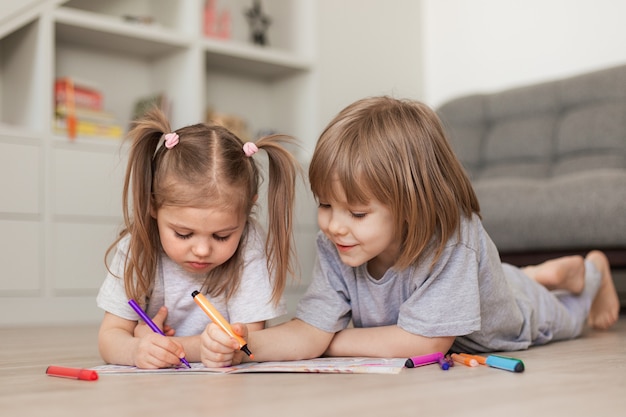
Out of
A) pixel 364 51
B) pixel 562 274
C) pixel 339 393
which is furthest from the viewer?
pixel 364 51

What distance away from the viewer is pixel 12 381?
40.6 inches

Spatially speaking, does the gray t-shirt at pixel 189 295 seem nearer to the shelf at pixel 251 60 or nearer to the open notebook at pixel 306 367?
the open notebook at pixel 306 367

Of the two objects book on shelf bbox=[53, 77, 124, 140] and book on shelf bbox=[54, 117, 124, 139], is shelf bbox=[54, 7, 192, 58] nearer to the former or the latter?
book on shelf bbox=[53, 77, 124, 140]

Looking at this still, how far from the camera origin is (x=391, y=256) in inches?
49.3

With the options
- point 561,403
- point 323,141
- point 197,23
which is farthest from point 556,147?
point 561,403

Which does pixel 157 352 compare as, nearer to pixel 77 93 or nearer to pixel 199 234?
pixel 199 234

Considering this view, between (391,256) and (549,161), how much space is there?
1913 millimetres

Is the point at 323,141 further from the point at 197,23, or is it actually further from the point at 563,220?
the point at 197,23

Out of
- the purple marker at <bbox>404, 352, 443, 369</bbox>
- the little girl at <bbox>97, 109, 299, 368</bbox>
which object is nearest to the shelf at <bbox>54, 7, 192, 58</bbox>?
the little girl at <bbox>97, 109, 299, 368</bbox>

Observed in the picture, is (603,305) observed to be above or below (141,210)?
below

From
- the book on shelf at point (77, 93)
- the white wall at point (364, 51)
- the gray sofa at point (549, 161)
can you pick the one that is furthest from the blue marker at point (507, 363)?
the white wall at point (364, 51)

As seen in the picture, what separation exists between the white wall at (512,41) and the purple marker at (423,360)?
255cm

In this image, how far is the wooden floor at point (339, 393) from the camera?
30.1 inches

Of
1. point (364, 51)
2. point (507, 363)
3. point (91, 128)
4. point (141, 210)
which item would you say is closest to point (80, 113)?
point (91, 128)
